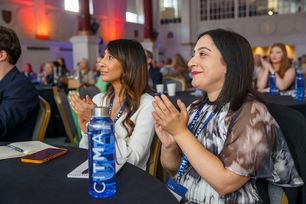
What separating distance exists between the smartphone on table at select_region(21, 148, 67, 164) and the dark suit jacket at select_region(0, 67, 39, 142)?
27.6 inches

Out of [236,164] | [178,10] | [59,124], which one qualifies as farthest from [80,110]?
[178,10]

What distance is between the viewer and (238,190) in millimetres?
1167

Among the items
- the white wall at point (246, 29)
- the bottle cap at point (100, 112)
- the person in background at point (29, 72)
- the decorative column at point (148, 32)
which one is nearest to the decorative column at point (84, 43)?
the person in background at point (29, 72)

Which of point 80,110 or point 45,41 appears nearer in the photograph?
point 80,110

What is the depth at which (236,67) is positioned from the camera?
3.88 feet

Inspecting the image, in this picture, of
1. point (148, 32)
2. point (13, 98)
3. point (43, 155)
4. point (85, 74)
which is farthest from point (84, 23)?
point (43, 155)

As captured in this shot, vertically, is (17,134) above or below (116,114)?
below

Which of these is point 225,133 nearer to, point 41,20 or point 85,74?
point 85,74

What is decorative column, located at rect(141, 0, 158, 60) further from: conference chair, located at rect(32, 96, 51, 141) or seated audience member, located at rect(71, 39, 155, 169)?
seated audience member, located at rect(71, 39, 155, 169)

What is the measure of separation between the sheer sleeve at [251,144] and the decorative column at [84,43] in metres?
11.3

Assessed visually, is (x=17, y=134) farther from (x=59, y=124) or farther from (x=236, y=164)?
(x=59, y=124)

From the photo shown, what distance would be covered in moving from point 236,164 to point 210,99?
29cm

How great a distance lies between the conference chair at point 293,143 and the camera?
117 cm

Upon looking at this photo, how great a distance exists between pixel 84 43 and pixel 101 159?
1168cm
